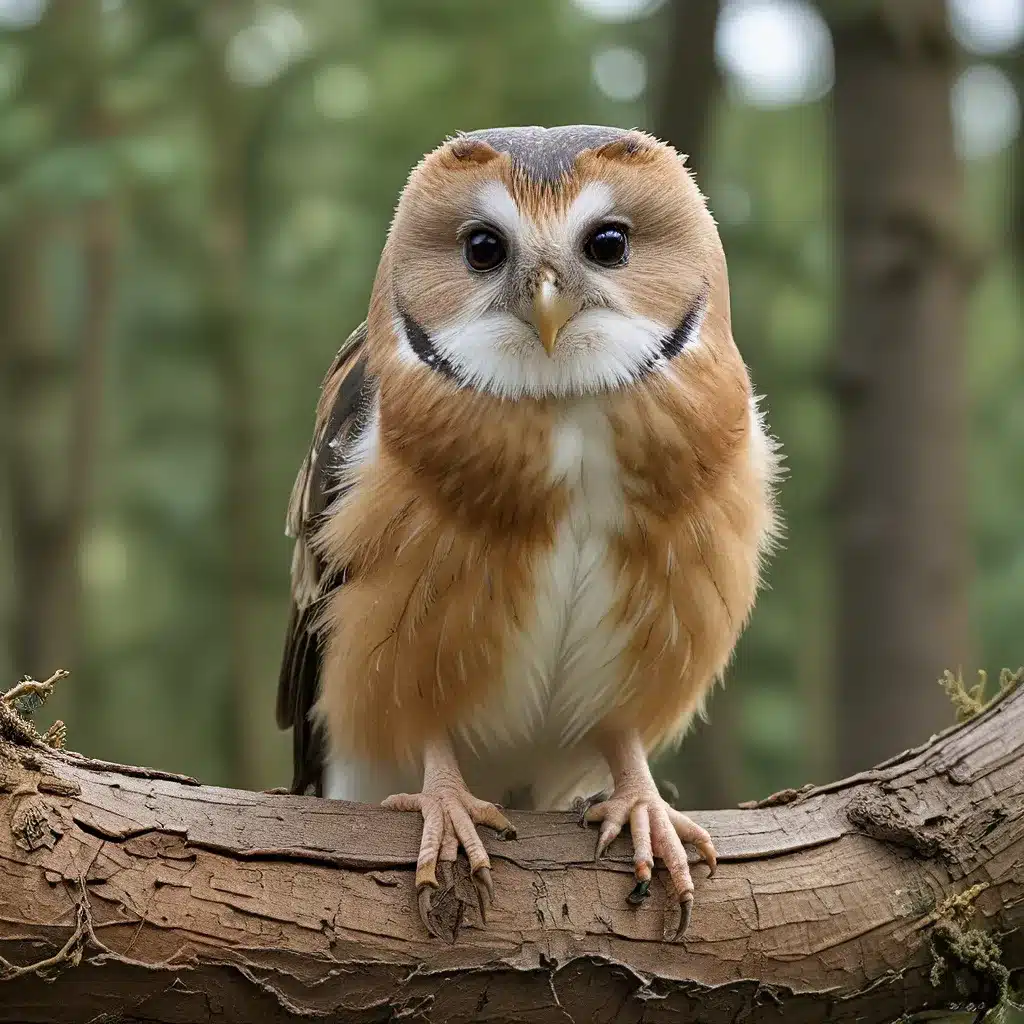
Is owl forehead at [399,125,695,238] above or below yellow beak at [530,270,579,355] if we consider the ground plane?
above

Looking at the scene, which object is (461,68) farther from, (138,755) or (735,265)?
(138,755)

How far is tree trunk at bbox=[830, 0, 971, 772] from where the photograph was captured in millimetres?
5906

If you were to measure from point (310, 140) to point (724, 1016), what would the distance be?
6.63m

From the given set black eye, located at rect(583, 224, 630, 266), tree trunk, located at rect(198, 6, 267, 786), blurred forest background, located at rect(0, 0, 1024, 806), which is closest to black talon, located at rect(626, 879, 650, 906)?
black eye, located at rect(583, 224, 630, 266)

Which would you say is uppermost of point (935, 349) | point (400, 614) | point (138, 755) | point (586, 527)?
point (935, 349)

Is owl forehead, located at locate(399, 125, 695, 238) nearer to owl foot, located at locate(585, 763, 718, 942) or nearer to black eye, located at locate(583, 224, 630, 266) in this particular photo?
black eye, located at locate(583, 224, 630, 266)

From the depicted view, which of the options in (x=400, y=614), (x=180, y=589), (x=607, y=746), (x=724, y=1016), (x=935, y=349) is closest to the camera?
(x=724, y=1016)

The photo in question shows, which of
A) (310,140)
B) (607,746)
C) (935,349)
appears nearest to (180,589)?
(310,140)

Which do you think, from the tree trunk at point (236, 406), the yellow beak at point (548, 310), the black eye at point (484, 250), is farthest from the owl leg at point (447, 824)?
the tree trunk at point (236, 406)

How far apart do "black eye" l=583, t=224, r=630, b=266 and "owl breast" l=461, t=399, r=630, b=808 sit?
1.03 ft

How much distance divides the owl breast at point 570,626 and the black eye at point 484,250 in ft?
1.20

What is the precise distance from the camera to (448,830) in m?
3.11

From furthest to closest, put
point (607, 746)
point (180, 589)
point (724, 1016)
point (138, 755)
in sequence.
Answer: point (138, 755) → point (180, 589) → point (607, 746) → point (724, 1016)

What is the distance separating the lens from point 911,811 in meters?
3.12
